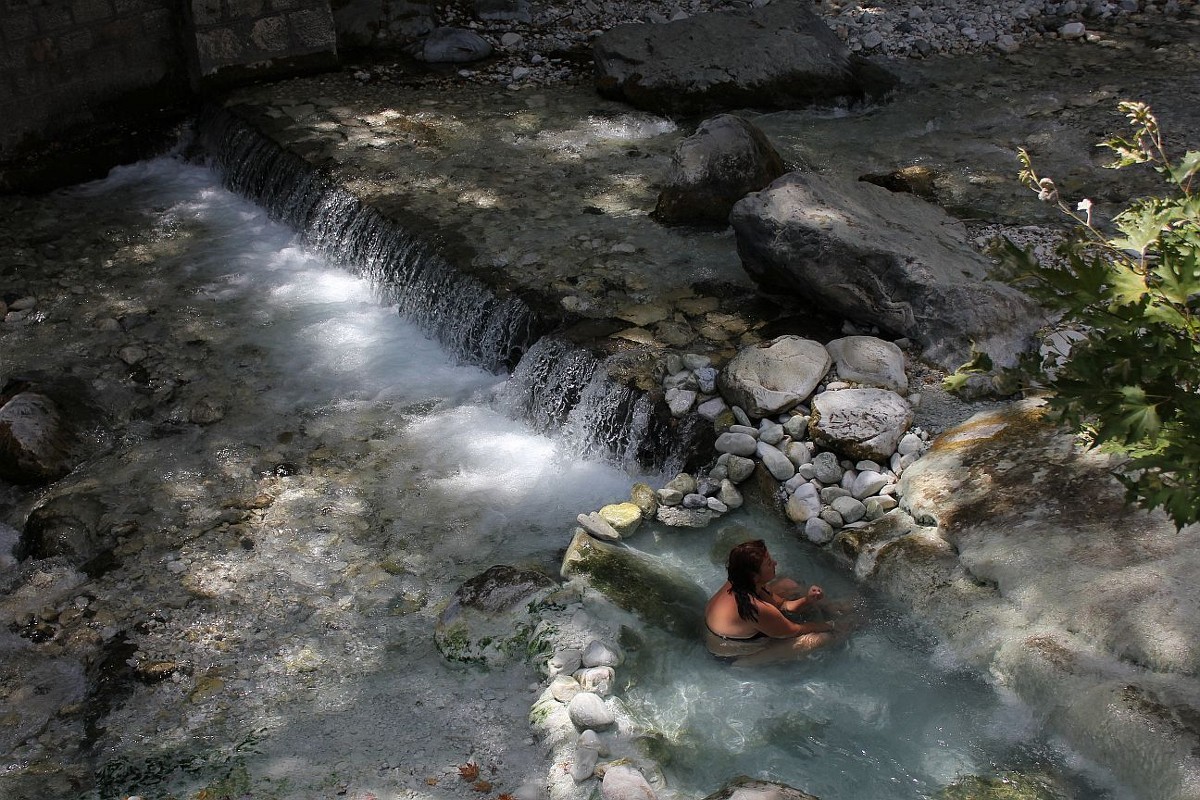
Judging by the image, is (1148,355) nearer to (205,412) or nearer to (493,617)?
(493,617)

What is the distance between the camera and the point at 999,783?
10.9 feet

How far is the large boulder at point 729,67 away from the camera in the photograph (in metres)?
7.86

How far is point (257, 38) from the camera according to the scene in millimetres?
8305

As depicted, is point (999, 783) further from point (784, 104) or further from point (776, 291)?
point (784, 104)

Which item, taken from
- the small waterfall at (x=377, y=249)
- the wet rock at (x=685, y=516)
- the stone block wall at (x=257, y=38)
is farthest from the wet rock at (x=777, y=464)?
the stone block wall at (x=257, y=38)

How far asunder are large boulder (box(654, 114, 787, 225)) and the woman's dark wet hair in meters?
2.86

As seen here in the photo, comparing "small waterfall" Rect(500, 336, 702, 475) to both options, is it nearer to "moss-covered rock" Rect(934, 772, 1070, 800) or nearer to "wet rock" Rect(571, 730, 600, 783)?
"wet rock" Rect(571, 730, 600, 783)

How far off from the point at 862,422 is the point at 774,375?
46cm

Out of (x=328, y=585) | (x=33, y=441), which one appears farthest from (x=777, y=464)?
(x=33, y=441)

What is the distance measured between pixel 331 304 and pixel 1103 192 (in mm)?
4676

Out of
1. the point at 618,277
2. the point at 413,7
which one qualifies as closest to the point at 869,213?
the point at 618,277

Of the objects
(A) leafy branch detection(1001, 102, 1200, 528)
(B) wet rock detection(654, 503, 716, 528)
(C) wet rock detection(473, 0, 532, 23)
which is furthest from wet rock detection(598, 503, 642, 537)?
(C) wet rock detection(473, 0, 532, 23)

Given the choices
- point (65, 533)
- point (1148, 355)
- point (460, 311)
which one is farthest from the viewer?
point (460, 311)

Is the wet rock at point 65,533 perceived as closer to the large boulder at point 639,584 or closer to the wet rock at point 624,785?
the large boulder at point 639,584
